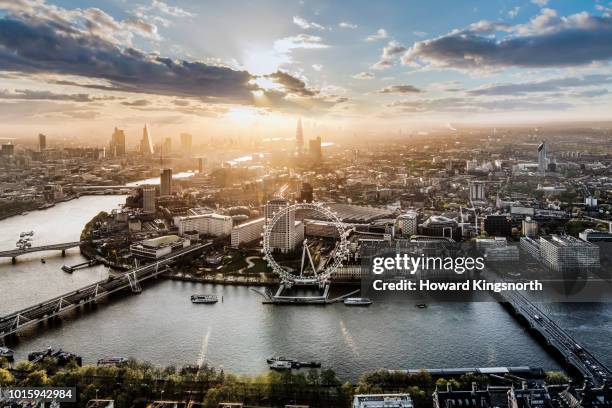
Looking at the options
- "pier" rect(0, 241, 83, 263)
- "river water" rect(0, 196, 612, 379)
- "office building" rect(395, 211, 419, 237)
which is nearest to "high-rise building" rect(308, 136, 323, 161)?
"office building" rect(395, 211, 419, 237)

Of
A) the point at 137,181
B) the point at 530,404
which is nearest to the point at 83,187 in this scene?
the point at 137,181

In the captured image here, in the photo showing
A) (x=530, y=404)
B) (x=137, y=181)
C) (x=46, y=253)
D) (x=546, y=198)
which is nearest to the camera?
(x=530, y=404)

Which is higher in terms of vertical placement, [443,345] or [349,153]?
[349,153]

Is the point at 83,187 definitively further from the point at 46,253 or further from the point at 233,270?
the point at 233,270

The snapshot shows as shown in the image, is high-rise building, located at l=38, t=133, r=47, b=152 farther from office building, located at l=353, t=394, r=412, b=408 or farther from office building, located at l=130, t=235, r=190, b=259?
office building, located at l=353, t=394, r=412, b=408

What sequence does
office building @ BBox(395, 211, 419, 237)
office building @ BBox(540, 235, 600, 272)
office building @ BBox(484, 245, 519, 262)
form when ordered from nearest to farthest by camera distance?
1. office building @ BBox(540, 235, 600, 272)
2. office building @ BBox(484, 245, 519, 262)
3. office building @ BBox(395, 211, 419, 237)
